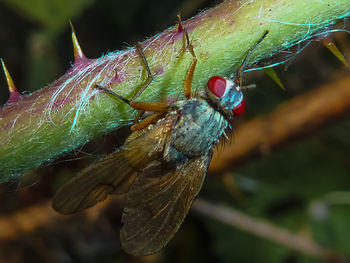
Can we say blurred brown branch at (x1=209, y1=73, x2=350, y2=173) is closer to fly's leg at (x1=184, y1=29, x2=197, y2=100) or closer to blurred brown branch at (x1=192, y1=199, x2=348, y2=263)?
blurred brown branch at (x1=192, y1=199, x2=348, y2=263)

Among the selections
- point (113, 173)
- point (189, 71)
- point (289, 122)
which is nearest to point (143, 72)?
point (189, 71)

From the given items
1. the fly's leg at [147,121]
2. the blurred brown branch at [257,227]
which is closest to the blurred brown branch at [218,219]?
the blurred brown branch at [257,227]

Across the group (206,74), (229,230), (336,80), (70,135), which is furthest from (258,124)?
(70,135)

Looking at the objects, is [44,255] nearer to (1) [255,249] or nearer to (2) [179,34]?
(1) [255,249]

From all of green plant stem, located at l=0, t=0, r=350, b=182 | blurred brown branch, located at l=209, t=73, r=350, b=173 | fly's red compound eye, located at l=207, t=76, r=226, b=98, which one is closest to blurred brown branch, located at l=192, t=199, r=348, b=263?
blurred brown branch, located at l=209, t=73, r=350, b=173

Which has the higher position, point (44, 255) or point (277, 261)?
point (44, 255)

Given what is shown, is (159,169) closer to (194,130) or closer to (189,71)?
(194,130)
